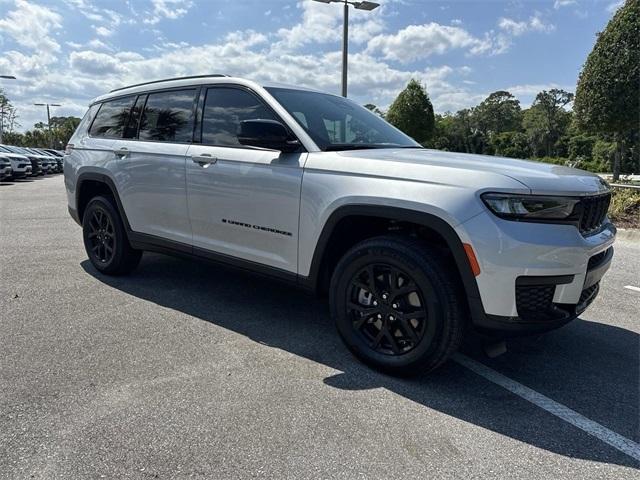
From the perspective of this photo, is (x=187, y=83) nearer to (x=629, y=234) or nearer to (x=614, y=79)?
(x=629, y=234)

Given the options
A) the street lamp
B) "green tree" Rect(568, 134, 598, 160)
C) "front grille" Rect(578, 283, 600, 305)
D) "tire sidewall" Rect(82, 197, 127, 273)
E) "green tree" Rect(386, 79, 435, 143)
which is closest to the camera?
"front grille" Rect(578, 283, 600, 305)

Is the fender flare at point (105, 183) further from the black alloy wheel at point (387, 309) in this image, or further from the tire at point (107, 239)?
the black alloy wheel at point (387, 309)

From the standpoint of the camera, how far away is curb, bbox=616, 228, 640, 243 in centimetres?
792

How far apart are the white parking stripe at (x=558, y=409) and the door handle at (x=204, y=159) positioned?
226cm

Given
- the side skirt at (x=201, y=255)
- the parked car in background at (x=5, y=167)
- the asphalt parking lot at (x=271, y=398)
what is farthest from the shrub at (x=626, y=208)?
the parked car in background at (x=5, y=167)

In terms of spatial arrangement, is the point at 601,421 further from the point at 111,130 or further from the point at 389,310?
the point at 111,130

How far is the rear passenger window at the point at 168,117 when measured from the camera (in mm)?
4145

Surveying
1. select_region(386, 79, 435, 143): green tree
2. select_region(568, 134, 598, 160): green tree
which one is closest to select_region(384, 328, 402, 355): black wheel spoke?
select_region(386, 79, 435, 143): green tree

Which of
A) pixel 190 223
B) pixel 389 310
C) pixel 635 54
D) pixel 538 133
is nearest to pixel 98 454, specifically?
pixel 389 310

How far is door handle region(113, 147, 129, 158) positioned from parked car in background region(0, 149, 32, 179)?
59.7 ft

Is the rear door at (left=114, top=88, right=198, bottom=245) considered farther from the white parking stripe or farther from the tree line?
the tree line

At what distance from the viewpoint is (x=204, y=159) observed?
3.81 m

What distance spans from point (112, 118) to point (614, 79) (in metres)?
16.2

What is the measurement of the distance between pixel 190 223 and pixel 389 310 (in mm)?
1910
